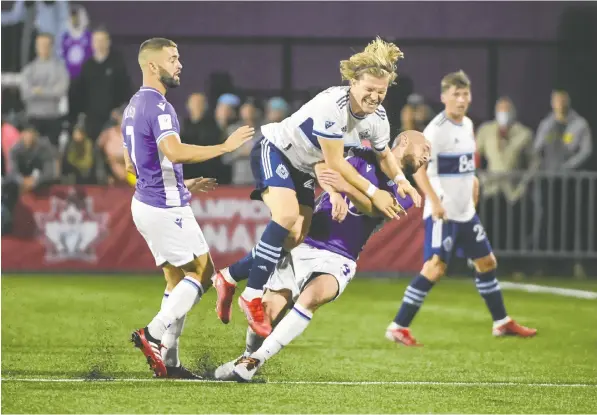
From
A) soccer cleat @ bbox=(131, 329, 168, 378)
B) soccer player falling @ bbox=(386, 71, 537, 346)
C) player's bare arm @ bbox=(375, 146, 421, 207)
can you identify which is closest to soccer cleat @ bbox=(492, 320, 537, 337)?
soccer player falling @ bbox=(386, 71, 537, 346)

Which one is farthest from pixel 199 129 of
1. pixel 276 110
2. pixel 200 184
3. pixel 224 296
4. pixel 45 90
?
pixel 224 296

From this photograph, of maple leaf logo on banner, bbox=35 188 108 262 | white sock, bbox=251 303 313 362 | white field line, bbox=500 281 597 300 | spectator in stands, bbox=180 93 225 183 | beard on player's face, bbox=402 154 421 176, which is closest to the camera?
white sock, bbox=251 303 313 362

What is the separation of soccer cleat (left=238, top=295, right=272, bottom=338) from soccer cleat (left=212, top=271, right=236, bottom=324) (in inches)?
10.2

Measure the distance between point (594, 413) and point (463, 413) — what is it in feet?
2.39

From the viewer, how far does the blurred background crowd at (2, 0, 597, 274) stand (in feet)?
54.9

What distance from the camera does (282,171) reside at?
857cm

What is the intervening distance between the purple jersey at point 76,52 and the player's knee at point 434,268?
25.9 feet

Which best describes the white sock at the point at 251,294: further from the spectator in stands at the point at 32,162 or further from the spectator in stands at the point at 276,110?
the spectator in stands at the point at 32,162

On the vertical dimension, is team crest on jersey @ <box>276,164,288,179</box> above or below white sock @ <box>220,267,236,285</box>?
above

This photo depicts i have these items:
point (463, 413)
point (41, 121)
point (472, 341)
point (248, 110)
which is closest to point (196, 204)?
point (248, 110)

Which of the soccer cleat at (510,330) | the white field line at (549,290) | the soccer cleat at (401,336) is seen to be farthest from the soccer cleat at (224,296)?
the white field line at (549,290)

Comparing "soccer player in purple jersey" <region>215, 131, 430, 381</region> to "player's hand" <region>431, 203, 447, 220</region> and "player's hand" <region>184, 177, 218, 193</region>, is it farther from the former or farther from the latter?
"player's hand" <region>431, 203, 447, 220</region>

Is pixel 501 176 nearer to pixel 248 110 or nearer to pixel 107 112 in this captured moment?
pixel 248 110

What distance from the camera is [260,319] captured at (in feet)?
27.0
